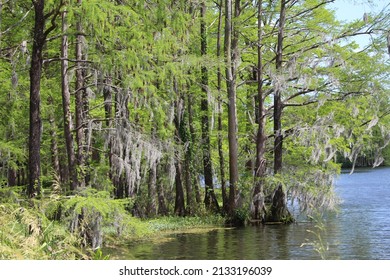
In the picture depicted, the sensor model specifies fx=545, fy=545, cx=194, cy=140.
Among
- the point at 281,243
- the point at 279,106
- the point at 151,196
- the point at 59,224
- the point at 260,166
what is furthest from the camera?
the point at 151,196

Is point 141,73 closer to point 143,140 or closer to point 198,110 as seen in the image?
point 143,140

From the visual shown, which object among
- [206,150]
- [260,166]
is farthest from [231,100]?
[206,150]

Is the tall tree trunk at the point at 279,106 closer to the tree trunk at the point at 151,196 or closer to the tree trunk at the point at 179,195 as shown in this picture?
the tree trunk at the point at 179,195

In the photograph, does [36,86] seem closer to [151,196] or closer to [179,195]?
[151,196]

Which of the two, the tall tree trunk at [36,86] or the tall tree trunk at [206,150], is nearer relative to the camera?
the tall tree trunk at [36,86]

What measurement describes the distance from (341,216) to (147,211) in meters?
7.17

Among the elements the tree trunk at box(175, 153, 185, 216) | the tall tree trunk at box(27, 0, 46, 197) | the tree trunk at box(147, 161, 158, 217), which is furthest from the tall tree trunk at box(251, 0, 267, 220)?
the tall tree trunk at box(27, 0, 46, 197)

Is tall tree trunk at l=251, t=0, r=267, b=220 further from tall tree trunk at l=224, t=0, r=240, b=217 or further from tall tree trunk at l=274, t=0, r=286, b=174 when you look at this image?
tall tree trunk at l=224, t=0, r=240, b=217

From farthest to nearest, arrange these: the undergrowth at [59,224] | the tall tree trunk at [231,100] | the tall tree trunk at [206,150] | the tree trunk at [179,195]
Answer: the tall tree trunk at [206,150]
the tree trunk at [179,195]
the tall tree trunk at [231,100]
the undergrowth at [59,224]

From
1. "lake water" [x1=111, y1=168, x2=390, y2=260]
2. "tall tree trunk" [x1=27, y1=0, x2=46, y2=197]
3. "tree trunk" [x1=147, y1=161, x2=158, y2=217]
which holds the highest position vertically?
"tall tree trunk" [x1=27, y1=0, x2=46, y2=197]

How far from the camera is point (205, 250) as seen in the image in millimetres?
12508

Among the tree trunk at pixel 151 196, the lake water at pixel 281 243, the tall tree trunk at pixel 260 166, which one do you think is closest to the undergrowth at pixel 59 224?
the lake water at pixel 281 243

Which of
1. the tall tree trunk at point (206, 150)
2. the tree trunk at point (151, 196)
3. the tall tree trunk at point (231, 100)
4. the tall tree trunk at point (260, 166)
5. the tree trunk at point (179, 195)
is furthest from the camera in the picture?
the tall tree trunk at point (206, 150)
